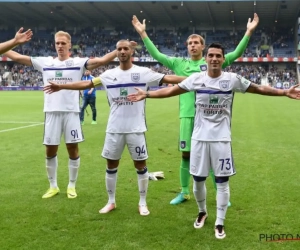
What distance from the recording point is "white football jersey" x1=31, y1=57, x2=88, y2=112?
6.20 m

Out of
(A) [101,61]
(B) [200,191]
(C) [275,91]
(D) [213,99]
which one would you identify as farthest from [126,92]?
(C) [275,91]

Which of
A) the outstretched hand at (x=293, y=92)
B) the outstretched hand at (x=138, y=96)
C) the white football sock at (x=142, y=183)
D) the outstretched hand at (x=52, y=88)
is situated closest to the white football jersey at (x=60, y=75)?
the outstretched hand at (x=52, y=88)

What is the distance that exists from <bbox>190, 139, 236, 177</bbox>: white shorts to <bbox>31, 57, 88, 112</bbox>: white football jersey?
2.34m

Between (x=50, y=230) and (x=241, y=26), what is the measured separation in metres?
56.8

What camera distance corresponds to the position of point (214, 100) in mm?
4699

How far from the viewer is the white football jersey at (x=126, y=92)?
536 centimetres

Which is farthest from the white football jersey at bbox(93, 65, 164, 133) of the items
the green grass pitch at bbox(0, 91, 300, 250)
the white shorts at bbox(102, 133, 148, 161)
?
the green grass pitch at bbox(0, 91, 300, 250)

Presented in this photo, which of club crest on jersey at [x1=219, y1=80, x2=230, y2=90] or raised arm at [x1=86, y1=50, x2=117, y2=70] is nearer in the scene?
club crest on jersey at [x1=219, y1=80, x2=230, y2=90]

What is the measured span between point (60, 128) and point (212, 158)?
8.58ft

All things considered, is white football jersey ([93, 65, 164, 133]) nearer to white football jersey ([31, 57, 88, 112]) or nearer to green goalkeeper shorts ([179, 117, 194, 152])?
green goalkeeper shorts ([179, 117, 194, 152])

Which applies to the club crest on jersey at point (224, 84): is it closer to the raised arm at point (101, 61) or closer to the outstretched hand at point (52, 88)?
the raised arm at point (101, 61)

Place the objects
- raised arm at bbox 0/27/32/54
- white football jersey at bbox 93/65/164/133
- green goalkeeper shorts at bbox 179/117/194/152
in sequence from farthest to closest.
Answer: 1. green goalkeeper shorts at bbox 179/117/194/152
2. white football jersey at bbox 93/65/164/133
3. raised arm at bbox 0/27/32/54

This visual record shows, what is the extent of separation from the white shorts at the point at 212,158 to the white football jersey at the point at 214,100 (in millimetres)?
81

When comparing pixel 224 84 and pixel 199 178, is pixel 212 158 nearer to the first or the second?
pixel 199 178
